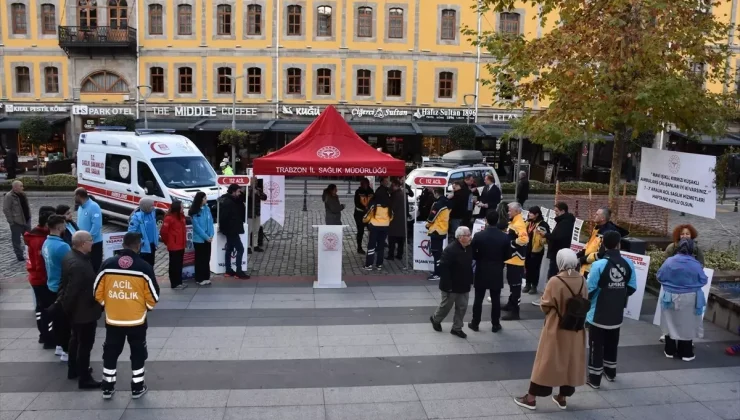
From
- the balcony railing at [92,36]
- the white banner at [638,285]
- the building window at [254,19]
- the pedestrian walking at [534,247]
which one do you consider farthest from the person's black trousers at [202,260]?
the balcony railing at [92,36]

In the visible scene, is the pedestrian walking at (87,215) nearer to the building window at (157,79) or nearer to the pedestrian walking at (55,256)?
A: the pedestrian walking at (55,256)

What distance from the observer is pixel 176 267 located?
33.8 feet

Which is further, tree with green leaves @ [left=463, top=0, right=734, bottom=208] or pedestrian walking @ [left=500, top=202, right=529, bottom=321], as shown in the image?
tree with green leaves @ [left=463, top=0, right=734, bottom=208]

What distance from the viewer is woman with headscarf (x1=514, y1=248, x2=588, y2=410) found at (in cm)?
590

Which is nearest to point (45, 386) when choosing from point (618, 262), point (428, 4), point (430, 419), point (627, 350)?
point (430, 419)

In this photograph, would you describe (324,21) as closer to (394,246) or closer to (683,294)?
(394,246)

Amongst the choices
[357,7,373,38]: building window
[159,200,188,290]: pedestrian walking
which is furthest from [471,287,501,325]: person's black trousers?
[357,7,373,38]: building window

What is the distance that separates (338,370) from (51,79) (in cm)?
3347

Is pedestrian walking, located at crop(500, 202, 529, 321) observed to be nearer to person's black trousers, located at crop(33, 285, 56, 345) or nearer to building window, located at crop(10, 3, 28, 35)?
person's black trousers, located at crop(33, 285, 56, 345)

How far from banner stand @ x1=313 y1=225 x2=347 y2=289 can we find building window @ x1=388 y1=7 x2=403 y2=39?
25.0 metres

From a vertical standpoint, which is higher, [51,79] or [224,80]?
[224,80]

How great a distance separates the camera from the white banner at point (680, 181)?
30.5ft

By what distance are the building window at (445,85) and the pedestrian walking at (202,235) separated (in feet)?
84.1

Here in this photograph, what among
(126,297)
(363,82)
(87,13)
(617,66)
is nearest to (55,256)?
(126,297)
